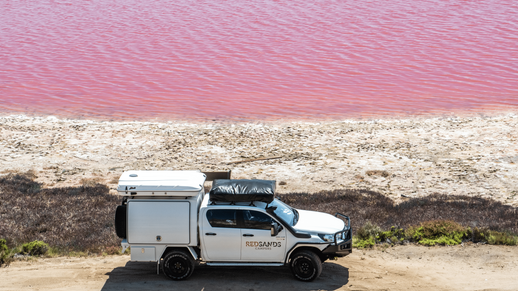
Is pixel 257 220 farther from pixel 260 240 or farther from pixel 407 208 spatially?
pixel 407 208

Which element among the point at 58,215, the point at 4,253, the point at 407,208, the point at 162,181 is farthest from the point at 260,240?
the point at 58,215

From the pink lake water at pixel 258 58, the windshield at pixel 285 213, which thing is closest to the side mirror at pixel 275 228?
the windshield at pixel 285 213

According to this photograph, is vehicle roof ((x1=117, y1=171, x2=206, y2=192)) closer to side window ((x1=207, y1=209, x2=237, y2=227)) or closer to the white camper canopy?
the white camper canopy

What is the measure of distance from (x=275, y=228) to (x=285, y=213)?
656mm

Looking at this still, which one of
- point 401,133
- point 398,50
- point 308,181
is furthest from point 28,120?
→ point 398,50

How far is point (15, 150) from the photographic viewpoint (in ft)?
77.0

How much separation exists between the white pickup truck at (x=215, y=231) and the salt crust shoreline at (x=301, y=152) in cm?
766

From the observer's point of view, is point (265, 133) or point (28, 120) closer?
point (265, 133)

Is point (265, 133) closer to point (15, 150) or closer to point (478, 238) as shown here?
point (15, 150)

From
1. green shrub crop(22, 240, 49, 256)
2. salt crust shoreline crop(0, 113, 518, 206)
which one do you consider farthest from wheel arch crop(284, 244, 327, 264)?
salt crust shoreline crop(0, 113, 518, 206)

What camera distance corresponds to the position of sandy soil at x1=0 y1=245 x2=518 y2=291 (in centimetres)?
1122

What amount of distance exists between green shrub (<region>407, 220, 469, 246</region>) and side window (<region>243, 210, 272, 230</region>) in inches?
189

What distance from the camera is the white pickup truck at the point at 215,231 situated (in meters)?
10.9

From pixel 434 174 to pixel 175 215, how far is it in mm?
12389
